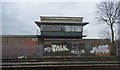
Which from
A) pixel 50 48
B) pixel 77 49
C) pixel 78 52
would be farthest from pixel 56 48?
pixel 78 52

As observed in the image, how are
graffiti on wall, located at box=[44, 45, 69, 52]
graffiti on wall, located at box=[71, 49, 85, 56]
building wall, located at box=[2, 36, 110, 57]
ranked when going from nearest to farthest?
building wall, located at box=[2, 36, 110, 57]
graffiti on wall, located at box=[71, 49, 85, 56]
graffiti on wall, located at box=[44, 45, 69, 52]

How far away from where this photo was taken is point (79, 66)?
9805mm

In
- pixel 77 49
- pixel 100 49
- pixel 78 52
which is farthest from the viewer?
pixel 77 49

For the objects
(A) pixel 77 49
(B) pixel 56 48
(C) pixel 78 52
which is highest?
(B) pixel 56 48

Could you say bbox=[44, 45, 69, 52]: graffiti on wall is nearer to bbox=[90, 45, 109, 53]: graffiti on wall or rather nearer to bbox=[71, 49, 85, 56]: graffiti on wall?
bbox=[71, 49, 85, 56]: graffiti on wall

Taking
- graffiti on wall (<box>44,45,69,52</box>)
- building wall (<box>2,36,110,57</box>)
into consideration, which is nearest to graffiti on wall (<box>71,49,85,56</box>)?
building wall (<box>2,36,110,57</box>)

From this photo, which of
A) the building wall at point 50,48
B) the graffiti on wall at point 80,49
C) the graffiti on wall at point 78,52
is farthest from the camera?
the graffiti on wall at point 80,49

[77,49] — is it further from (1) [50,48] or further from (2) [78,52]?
(1) [50,48]

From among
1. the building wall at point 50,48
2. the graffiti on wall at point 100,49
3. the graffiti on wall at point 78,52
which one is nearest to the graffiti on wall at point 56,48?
the building wall at point 50,48

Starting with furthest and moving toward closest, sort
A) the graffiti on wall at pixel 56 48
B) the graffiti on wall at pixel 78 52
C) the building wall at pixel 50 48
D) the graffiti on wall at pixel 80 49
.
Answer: the graffiti on wall at pixel 56 48, the graffiti on wall at pixel 80 49, the graffiti on wall at pixel 78 52, the building wall at pixel 50 48

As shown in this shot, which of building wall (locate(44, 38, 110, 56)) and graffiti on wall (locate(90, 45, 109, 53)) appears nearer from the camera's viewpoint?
building wall (locate(44, 38, 110, 56))

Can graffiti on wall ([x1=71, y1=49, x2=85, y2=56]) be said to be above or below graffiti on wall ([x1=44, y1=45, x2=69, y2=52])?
below

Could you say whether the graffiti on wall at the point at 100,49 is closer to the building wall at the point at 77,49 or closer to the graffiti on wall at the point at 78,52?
the building wall at the point at 77,49

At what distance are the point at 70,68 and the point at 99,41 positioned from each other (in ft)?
46.9
